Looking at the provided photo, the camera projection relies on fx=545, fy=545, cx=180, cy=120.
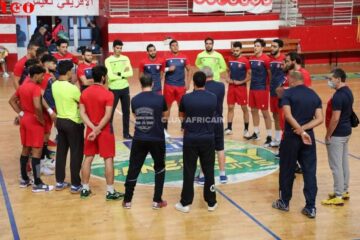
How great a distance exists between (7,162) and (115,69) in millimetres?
2738

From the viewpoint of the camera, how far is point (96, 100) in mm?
7434

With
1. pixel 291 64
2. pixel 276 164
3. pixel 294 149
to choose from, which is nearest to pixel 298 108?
pixel 294 149

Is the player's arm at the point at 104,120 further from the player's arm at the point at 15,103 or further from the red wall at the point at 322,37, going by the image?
the red wall at the point at 322,37

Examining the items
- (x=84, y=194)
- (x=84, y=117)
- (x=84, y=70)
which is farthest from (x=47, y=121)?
(x=84, y=70)

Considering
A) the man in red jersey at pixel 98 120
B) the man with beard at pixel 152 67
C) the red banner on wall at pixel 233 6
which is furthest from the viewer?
the red banner on wall at pixel 233 6

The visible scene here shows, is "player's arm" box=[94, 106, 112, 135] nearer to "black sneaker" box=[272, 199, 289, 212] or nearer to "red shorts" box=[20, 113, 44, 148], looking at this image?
"red shorts" box=[20, 113, 44, 148]

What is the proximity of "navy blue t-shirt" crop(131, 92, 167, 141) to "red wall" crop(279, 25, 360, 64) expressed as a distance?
16146 millimetres

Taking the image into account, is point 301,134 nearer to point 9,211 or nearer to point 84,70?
point 9,211

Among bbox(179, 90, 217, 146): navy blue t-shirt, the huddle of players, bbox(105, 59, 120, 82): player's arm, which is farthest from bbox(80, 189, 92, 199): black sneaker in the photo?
bbox(105, 59, 120, 82): player's arm

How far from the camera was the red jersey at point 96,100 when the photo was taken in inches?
292

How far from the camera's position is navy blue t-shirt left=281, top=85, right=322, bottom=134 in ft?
22.6

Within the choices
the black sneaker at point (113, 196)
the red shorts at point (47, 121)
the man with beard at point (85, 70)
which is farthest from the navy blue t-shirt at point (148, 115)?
the man with beard at point (85, 70)

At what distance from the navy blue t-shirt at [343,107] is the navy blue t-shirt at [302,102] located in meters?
0.30

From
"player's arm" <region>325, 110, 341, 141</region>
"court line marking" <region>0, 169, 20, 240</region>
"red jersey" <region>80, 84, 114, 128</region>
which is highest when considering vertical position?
"red jersey" <region>80, 84, 114, 128</region>
